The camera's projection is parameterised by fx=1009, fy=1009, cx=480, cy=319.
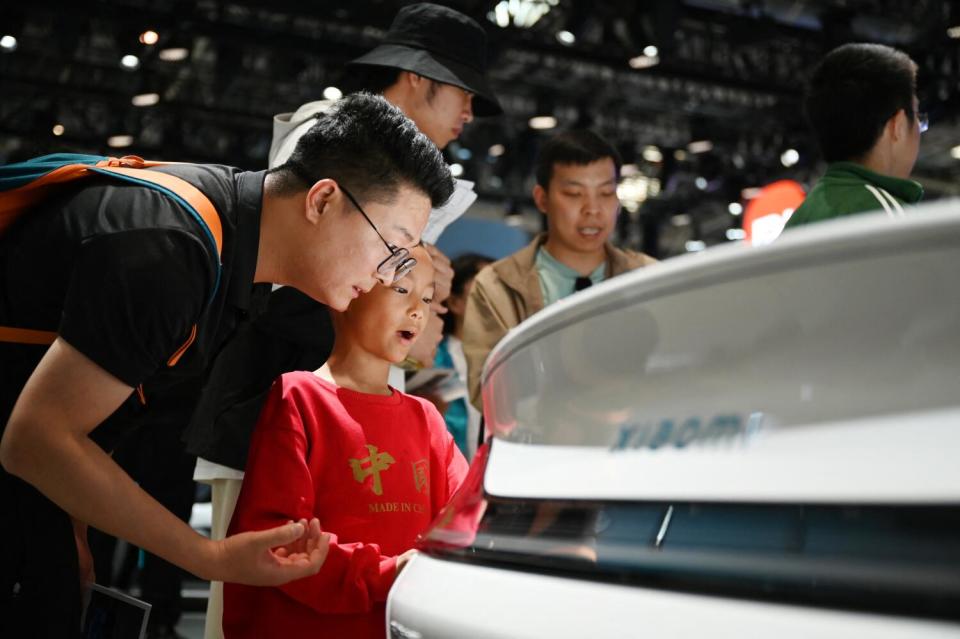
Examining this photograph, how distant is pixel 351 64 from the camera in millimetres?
2908

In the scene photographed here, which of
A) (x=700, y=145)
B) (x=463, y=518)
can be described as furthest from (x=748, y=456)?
(x=700, y=145)

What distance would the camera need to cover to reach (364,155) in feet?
5.20

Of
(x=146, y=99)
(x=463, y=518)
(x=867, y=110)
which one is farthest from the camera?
(x=146, y=99)

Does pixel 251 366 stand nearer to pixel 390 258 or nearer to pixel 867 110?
pixel 390 258

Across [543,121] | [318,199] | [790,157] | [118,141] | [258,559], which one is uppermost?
[790,157]

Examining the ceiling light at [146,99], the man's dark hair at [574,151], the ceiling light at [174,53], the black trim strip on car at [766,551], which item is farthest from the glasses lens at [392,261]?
the ceiling light at [146,99]

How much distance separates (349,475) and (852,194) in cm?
124

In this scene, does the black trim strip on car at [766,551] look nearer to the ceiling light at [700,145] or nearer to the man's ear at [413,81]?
the man's ear at [413,81]

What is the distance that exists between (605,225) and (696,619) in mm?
2803

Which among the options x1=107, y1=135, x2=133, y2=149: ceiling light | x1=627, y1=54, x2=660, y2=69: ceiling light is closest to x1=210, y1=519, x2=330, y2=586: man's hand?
x1=627, y1=54, x2=660, y2=69: ceiling light

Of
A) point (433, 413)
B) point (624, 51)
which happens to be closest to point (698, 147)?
point (624, 51)

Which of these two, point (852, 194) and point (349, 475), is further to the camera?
point (852, 194)

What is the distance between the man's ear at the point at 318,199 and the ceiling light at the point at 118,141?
1485 centimetres

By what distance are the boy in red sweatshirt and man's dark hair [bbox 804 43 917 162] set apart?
116 centimetres
